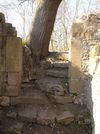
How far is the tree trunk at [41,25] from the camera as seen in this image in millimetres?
7876

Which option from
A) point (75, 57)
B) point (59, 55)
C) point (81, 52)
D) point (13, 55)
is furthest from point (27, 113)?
point (59, 55)

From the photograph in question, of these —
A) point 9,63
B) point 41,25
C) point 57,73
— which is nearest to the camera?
point 9,63

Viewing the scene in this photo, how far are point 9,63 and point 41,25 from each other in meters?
1.66

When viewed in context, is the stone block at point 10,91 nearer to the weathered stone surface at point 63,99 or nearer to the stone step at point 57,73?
the weathered stone surface at point 63,99

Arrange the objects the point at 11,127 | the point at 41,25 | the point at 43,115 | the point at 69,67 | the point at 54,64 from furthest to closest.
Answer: the point at 41,25 < the point at 54,64 < the point at 69,67 < the point at 43,115 < the point at 11,127

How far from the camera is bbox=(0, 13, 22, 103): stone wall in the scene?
264 inches

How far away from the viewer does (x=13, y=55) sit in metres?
6.76

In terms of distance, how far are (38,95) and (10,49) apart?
1163 millimetres

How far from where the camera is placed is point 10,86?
22.2 feet

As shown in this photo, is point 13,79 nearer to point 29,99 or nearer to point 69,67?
point 29,99

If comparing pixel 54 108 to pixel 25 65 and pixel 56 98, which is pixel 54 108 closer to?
pixel 56 98

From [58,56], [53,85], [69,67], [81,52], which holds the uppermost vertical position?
[81,52]

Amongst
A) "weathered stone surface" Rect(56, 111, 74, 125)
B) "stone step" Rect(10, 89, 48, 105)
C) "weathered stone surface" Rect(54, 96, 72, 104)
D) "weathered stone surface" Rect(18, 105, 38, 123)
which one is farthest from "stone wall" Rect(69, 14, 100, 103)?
"weathered stone surface" Rect(18, 105, 38, 123)

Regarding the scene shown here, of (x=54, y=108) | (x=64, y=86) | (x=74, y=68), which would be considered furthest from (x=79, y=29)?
(x=54, y=108)
